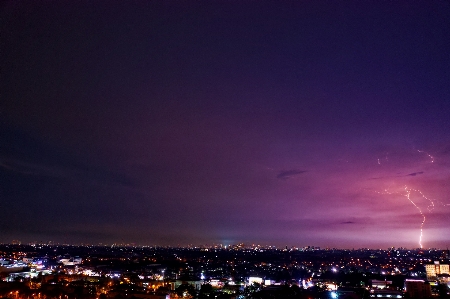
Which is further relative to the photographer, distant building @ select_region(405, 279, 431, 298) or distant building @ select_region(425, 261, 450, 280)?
distant building @ select_region(425, 261, 450, 280)

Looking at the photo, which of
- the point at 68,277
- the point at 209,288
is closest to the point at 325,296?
the point at 209,288

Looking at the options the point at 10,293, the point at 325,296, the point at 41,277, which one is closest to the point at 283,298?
the point at 325,296

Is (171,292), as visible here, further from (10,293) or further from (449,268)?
(449,268)

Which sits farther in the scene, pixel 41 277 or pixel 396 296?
pixel 41 277

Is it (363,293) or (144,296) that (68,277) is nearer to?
(144,296)

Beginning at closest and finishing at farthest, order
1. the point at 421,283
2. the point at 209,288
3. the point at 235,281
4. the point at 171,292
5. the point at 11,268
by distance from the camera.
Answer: the point at 421,283
the point at 171,292
the point at 209,288
the point at 235,281
the point at 11,268

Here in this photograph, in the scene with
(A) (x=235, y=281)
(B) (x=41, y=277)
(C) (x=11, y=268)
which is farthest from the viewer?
(C) (x=11, y=268)

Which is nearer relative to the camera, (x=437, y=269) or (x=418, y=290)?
(x=418, y=290)

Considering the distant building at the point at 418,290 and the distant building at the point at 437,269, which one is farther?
the distant building at the point at 437,269

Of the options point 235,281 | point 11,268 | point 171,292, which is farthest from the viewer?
point 11,268
